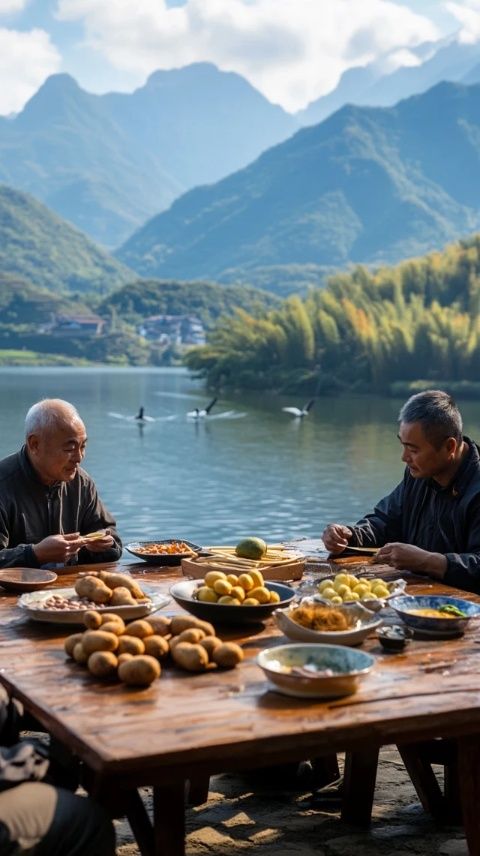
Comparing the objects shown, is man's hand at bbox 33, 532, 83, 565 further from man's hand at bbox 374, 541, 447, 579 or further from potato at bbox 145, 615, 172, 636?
man's hand at bbox 374, 541, 447, 579

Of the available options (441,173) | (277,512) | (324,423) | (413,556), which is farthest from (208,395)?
(441,173)

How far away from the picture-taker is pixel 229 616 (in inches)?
121

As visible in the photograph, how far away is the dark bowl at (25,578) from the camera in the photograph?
3.56 meters

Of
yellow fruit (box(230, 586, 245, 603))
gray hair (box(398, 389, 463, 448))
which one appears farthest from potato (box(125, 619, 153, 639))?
gray hair (box(398, 389, 463, 448))

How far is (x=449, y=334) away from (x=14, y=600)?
172 ft

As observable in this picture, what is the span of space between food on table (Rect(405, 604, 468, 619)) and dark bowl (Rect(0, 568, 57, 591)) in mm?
1142

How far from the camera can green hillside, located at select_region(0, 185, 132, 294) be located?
15112cm

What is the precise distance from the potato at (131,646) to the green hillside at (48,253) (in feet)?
483

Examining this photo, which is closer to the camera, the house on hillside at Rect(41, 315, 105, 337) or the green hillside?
the house on hillside at Rect(41, 315, 105, 337)

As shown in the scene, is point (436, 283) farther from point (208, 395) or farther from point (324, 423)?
point (324, 423)

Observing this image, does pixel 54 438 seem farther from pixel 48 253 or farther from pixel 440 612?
pixel 48 253

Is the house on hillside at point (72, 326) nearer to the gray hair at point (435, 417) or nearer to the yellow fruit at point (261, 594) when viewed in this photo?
the gray hair at point (435, 417)

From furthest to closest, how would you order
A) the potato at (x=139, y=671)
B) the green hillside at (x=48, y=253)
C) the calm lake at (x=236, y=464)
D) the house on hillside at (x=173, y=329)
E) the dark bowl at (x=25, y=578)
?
the green hillside at (x=48, y=253) < the house on hillside at (x=173, y=329) < the calm lake at (x=236, y=464) < the dark bowl at (x=25, y=578) < the potato at (x=139, y=671)

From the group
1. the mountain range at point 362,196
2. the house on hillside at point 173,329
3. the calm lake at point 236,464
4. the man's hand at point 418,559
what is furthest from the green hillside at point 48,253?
the man's hand at point 418,559
